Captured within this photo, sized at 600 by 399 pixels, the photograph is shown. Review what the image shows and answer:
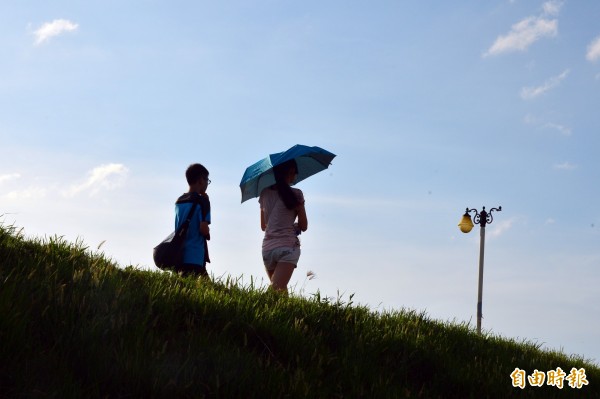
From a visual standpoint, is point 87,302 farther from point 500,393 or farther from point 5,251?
point 500,393

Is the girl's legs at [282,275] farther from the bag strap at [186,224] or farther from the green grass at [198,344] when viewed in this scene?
the bag strap at [186,224]

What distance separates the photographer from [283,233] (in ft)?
29.7

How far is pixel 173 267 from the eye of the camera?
29.9ft

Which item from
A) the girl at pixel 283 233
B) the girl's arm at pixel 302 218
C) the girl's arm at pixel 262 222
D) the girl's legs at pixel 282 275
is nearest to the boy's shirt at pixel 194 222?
the girl's arm at pixel 262 222

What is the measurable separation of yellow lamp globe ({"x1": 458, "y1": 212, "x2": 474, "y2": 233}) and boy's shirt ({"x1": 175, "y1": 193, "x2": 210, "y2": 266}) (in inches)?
529

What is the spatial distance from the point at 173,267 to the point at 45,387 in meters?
5.01

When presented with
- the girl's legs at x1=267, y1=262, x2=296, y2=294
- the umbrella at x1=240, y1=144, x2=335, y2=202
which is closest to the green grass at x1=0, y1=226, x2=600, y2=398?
the girl's legs at x1=267, y1=262, x2=296, y2=294

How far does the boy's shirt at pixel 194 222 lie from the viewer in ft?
30.8

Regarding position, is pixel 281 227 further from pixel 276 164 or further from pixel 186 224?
pixel 186 224

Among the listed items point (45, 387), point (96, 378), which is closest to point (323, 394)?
point (96, 378)

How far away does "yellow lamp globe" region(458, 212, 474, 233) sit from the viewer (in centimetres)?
2127

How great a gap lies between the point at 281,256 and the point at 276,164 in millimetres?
1317

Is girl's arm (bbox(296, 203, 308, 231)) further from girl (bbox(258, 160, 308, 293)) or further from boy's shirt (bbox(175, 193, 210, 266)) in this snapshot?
boy's shirt (bbox(175, 193, 210, 266))

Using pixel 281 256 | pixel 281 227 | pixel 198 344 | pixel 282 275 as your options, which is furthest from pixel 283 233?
pixel 198 344
